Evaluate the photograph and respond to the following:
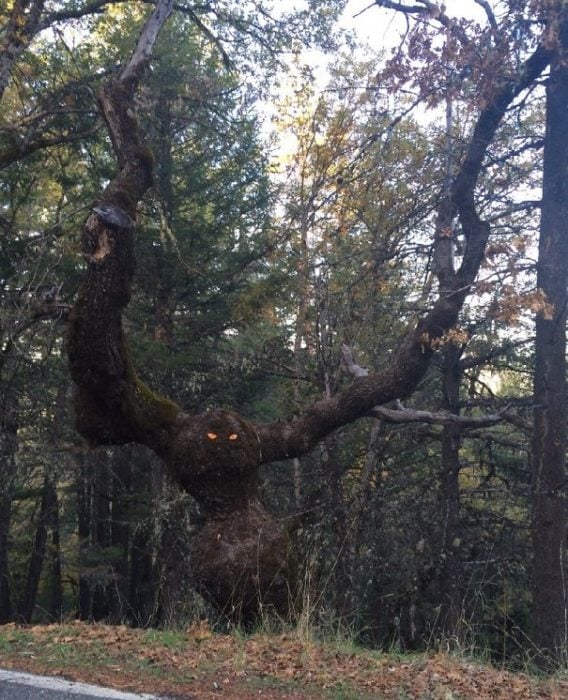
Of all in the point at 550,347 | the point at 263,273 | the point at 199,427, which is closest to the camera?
the point at 199,427

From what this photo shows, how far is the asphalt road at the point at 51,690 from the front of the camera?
418cm

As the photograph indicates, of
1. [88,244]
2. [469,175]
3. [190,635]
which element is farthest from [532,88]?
[190,635]

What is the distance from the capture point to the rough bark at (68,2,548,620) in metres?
7.58

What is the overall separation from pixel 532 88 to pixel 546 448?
480cm

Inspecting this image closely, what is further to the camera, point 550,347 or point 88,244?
point 550,347

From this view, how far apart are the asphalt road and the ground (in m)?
0.26

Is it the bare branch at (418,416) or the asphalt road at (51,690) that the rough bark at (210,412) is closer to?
the bare branch at (418,416)

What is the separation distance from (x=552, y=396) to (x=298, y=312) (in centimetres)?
515

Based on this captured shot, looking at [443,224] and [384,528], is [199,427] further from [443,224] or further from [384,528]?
[384,528]

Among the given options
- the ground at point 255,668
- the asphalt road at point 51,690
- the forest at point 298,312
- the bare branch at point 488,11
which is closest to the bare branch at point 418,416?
the forest at point 298,312

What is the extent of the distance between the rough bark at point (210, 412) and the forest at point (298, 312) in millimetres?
29

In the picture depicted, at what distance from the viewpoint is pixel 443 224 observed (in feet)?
36.3

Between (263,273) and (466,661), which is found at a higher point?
(263,273)

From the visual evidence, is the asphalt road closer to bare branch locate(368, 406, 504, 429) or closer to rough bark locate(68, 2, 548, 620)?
rough bark locate(68, 2, 548, 620)
